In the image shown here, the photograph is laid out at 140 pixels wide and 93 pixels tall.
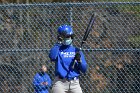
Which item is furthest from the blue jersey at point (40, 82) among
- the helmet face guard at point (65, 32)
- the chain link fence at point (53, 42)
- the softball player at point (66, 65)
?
the helmet face guard at point (65, 32)

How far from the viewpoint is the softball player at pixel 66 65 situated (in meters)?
7.09

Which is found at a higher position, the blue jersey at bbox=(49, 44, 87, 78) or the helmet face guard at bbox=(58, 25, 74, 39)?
the helmet face guard at bbox=(58, 25, 74, 39)

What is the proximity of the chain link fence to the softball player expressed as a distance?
1353mm

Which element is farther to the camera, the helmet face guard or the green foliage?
the green foliage

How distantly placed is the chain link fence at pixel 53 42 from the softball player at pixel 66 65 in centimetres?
135

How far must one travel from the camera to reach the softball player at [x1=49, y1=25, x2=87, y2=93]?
7086 mm

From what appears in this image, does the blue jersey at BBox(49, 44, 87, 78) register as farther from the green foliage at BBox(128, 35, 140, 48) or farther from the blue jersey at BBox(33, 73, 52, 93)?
the green foliage at BBox(128, 35, 140, 48)

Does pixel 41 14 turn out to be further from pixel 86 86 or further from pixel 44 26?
pixel 86 86

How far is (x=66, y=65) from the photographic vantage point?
7.12m

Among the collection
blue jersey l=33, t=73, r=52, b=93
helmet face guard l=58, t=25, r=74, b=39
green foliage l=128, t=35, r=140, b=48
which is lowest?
blue jersey l=33, t=73, r=52, b=93

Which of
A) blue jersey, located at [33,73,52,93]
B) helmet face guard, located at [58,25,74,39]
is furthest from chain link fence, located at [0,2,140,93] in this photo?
helmet face guard, located at [58,25,74,39]

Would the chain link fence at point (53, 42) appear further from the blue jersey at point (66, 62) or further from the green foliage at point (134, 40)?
the blue jersey at point (66, 62)

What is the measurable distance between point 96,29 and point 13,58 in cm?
160

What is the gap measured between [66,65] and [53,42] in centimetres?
151
